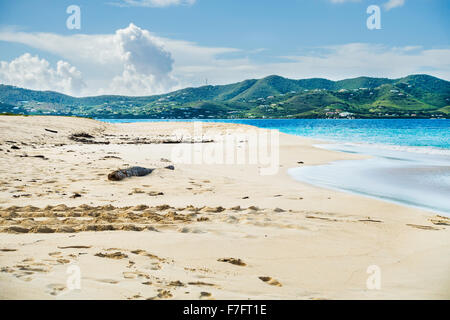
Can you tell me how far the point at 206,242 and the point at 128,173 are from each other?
6736mm

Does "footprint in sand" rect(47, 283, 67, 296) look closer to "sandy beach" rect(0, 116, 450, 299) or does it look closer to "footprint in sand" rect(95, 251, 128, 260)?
"sandy beach" rect(0, 116, 450, 299)

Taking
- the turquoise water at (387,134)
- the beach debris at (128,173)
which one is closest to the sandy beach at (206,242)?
the beach debris at (128,173)

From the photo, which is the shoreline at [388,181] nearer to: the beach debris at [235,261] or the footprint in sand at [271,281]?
the beach debris at [235,261]

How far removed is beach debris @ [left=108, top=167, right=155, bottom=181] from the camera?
10836 millimetres

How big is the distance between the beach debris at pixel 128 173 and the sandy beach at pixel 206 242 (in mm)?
494

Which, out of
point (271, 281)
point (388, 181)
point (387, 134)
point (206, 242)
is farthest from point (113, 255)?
point (387, 134)

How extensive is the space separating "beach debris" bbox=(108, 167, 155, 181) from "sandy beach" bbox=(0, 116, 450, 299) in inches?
19.4

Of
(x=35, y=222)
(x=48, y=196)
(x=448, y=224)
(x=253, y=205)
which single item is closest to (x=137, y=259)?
(x=35, y=222)

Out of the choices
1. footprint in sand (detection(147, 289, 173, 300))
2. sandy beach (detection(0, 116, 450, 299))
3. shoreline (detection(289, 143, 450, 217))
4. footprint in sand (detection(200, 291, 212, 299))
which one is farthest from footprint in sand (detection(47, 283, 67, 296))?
shoreline (detection(289, 143, 450, 217))

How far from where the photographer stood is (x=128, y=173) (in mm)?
11438

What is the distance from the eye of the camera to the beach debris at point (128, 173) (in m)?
10.8

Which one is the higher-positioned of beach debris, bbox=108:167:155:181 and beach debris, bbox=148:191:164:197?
beach debris, bbox=108:167:155:181

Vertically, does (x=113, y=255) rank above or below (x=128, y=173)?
below

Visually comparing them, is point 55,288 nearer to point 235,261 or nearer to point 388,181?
point 235,261
